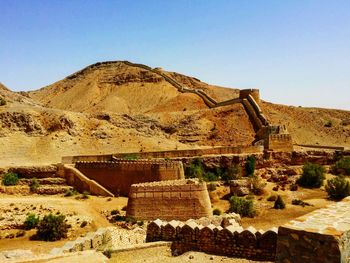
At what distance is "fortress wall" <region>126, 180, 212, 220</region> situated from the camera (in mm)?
17047

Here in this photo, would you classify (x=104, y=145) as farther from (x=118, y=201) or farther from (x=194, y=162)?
(x=118, y=201)

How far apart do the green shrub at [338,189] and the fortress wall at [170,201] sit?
850 centimetres

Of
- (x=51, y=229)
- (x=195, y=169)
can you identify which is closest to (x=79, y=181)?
(x=195, y=169)

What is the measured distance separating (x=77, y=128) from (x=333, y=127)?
24993 mm

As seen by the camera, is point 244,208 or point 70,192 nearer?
point 244,208

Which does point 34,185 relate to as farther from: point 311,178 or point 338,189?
point 338,189

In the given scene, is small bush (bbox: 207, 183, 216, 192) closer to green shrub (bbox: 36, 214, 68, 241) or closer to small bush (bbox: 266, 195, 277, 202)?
small bush (bbox: 266, 195, 277, 202)

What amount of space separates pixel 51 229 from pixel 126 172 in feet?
23.3

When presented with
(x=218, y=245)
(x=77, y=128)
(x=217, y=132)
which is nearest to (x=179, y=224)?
(x=218, y=245)

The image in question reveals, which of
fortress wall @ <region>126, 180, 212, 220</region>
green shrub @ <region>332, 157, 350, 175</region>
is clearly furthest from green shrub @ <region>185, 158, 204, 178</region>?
green shrub @ <region>332, 157, 350, 175</region>

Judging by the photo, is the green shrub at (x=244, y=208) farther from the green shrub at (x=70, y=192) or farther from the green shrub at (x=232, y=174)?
the green shrub at (x=70, y=192)

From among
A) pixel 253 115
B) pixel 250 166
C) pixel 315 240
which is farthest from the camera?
pixel 253 115

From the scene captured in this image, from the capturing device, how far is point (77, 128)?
3522 cm

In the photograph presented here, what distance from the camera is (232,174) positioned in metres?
25.7
